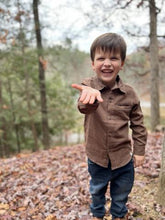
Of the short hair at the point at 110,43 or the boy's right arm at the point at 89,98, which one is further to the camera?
the short hair at the point at 110,43

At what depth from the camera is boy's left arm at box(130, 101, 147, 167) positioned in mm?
1914

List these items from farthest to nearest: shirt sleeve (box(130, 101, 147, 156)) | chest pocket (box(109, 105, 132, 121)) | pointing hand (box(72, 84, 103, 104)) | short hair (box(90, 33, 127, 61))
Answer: shirt sleeve (box(130, 101, 147, 156)) → chest pocket (box(109, 105, 132, 121)) → short hair (box(90, 33, 127, 61)) → pointing hand (box(72, 84, 103, 104))

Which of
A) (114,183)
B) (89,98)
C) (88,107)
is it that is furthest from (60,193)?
(89,98)

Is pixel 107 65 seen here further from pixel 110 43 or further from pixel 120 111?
pixel 120 111

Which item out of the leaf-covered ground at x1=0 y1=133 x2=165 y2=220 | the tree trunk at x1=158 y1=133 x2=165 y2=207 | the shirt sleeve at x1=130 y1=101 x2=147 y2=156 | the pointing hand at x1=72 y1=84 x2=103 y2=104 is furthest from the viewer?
the leaf-covered ground at x1=0 y1=133 x2=165 y2=220

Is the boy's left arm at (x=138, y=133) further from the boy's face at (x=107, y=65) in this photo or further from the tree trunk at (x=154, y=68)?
the tree trunk at (x=154, y=68)

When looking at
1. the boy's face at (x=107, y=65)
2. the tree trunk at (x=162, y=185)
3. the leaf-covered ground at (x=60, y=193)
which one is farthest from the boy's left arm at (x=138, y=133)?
the leaf-covered ground at (x=60, y=193)

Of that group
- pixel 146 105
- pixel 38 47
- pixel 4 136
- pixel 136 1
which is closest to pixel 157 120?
pixel 136 1

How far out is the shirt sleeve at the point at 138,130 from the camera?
6.27 feet

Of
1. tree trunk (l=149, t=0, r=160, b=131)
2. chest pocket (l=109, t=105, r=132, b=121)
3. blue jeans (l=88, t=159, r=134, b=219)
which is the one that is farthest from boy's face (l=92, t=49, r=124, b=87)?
tree trunk (l=149, t=0, r=160, b=131)

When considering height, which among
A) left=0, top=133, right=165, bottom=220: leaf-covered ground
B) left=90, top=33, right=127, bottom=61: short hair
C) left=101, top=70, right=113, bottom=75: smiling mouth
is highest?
left=90, top=33, right=127, bottom=61: short hair

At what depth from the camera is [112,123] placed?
5.93 ft

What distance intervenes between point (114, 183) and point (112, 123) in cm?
68

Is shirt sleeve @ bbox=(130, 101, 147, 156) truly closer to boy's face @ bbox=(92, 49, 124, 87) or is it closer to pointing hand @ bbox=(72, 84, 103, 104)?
boy's face @ bbox=(92, 49, 124, 87)
